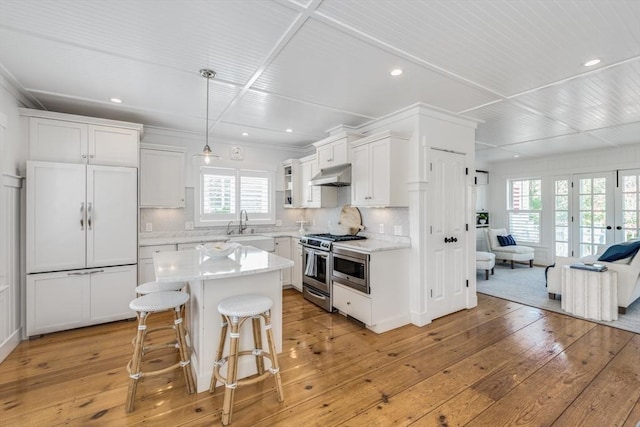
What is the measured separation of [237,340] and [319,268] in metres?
2.20

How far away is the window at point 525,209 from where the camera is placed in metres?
7.09

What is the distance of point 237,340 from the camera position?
78.2 inches

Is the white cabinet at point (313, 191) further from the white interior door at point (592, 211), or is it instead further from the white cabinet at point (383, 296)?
the white interior door at point (592, 211)

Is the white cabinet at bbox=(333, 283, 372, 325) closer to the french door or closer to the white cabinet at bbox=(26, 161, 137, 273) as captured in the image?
the white cabinet at bbox=(26, 161, 137, 273)

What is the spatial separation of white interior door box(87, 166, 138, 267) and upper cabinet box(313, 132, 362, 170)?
2.55 metres

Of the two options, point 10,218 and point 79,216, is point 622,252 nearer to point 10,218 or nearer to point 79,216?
point 79,216

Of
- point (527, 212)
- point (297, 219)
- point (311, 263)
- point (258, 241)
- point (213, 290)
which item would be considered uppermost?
point (527, 212)

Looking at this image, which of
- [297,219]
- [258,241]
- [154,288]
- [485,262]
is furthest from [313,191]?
[485,262]

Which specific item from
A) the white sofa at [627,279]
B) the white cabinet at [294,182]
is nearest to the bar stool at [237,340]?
the white cabinet at [294,182]

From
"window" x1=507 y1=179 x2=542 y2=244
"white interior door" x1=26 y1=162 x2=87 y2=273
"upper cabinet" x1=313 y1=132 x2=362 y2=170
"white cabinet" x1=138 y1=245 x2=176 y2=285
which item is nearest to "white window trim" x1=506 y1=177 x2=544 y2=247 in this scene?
"window" x1=507 y1=179 x2=542 y2=244

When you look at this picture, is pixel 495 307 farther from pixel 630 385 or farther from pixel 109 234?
pixel 109 234

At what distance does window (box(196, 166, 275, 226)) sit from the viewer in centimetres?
488

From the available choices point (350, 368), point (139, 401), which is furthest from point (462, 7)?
point (139, 401)

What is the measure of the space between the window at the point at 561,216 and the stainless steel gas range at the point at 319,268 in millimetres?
5623
